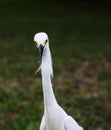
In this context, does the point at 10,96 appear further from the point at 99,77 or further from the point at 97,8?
the point at 97,8

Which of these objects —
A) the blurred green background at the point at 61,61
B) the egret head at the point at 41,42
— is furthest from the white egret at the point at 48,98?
the blurred green background at the point at 61,61

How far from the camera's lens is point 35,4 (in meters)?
19.4

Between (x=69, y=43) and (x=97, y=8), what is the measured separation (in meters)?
5.43

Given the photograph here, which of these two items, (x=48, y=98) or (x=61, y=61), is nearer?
(x=48, y=98)

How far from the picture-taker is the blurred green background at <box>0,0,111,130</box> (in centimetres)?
778

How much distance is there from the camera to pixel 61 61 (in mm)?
11156

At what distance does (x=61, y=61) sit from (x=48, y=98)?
665cm

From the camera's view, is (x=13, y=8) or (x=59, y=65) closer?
(x=59, y=65)

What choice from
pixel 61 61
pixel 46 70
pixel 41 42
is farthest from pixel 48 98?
pixel 61 61

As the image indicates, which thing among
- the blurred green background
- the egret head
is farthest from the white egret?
the blurred green background

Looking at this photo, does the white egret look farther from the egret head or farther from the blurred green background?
the blurred green background

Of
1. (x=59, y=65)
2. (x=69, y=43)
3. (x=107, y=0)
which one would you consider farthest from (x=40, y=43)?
(x=107, y=0)

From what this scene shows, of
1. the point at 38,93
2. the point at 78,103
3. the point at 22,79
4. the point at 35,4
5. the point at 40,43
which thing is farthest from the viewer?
the point at 35,4

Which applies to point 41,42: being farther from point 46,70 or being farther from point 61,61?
point 61,61
